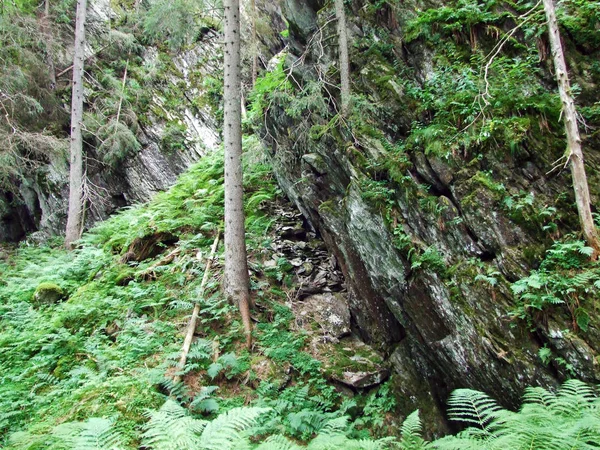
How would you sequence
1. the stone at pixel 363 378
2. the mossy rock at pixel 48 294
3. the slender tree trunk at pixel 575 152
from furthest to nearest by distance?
the mossy rock at pixel 48 294 → the stone at pixel 363 378 → the slender tree trunk at pixel 575 152

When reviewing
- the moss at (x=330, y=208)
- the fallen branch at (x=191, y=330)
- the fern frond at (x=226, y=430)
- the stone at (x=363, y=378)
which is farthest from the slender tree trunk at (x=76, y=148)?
the fern frond at (x=226, y=430)

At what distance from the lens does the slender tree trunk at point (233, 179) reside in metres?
7.24

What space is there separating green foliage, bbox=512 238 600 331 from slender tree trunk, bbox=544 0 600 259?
0.22 meters

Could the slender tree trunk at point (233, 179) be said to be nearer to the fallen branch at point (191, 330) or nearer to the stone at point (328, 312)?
the fallen branch at point (191, 330)

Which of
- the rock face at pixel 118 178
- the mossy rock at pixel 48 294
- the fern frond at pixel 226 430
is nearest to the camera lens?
the fern frond at pixel 226 430

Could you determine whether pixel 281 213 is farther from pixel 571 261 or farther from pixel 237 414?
pixel 237 414

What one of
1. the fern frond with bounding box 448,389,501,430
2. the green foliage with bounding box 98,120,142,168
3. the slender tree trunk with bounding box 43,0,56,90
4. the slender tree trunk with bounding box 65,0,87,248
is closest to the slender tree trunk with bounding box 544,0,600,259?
the fern frond with bounding box 448,389,501,430

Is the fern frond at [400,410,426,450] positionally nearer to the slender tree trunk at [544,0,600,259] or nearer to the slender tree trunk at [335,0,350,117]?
the slender tree trunk at [544,0,600,259]

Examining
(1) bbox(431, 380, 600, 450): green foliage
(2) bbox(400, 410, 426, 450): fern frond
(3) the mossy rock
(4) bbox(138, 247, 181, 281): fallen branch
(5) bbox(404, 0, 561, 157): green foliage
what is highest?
(5) bbox(404, 0, 561, 157): green foliage

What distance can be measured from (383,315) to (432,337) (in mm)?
1408

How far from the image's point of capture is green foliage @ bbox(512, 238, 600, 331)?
4.10 m

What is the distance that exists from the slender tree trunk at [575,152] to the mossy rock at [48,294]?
33.2 ft

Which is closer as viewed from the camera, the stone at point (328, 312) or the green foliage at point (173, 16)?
the stone at point (328, 312)

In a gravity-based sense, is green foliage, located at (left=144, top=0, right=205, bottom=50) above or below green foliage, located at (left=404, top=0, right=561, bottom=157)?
above
